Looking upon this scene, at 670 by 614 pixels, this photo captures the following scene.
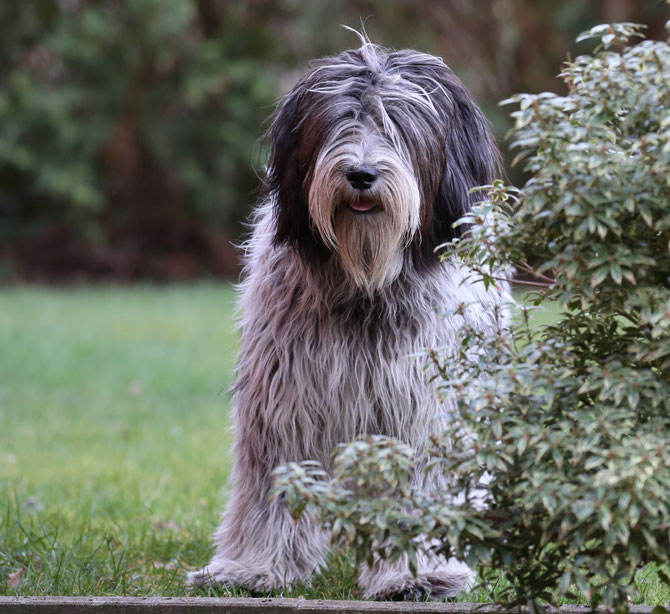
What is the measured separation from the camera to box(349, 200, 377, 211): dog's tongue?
3.79 m

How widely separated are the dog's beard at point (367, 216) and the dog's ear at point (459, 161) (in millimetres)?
214

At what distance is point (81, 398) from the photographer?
9062mm

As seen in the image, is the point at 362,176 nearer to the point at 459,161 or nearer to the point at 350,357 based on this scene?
the point at 459,161

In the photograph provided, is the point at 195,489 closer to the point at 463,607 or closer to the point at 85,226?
the point at 463,607

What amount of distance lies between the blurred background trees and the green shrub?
15.6 metres

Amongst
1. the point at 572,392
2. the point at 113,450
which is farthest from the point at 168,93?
the point at 572,392

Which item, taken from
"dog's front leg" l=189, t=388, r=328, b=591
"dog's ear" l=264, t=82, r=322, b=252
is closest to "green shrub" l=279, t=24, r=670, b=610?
"dog's ear" l=264, t=82, r=322, b=252

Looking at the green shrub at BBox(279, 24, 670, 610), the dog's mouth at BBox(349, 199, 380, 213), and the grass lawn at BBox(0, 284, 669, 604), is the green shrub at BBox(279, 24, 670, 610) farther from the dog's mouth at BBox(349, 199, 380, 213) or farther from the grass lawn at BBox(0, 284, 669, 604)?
the grass lawn at BBox(0, 284, 669, 604)

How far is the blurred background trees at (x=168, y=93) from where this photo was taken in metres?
19.0

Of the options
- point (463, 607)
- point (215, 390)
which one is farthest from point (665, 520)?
point (215, 390)

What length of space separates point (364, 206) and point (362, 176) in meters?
0.12

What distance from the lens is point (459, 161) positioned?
13.5 feet

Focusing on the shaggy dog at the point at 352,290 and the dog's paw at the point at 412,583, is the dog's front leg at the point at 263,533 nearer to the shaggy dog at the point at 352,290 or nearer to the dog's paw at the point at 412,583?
Answer: the shaggy dog at the point at 352,290

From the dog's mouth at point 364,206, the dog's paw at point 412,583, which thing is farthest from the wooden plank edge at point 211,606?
the dog's mouth at point 364,206
